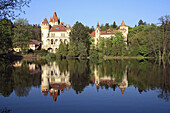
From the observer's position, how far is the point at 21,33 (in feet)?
211

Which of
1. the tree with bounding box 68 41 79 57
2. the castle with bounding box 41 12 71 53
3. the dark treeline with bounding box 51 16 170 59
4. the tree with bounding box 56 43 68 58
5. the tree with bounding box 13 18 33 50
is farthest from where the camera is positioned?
the castle with bounding box 41 12 71 53

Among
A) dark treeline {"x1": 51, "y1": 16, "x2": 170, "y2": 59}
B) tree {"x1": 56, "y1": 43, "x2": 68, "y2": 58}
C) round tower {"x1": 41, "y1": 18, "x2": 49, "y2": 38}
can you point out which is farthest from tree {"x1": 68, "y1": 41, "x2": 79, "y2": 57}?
round tower {"x1": 41, "y1": 18, "x2": 49, "y2": 38}

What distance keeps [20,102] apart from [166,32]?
53.2 meters

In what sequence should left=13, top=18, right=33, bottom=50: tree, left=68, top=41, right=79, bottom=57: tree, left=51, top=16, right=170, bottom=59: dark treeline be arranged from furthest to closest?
left=13, top=18, right=33, bottom=50: tree < left=68, top=41, right=79, bottom=57: tree < left=51, top=16, right=170, bottom=59: dark treeline

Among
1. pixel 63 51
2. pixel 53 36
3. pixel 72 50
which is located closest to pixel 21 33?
pixel 63 51

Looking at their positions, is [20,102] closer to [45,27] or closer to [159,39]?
[159,39]

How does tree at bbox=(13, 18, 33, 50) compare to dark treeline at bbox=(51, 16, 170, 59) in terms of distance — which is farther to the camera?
tree at bbox=(13, 18, 33, 50)

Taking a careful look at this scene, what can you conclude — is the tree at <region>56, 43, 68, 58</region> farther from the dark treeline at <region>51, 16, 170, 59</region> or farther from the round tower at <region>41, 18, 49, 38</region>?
the round tower at <region>41, 18, 49, 38</region>

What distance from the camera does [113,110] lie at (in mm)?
9852

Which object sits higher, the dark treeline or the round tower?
the round tower

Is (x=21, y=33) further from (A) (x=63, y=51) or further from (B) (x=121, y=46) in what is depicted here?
(B) (x=121, y=46)

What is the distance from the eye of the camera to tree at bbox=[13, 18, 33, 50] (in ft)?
212

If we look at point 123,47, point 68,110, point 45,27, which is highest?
point 45,27

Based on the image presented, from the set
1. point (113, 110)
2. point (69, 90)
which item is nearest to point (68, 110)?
point (113, 110)
